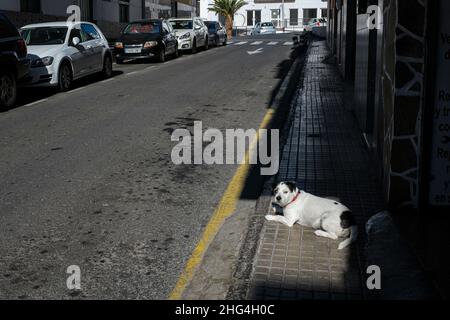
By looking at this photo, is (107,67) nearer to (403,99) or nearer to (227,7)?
(403,99)

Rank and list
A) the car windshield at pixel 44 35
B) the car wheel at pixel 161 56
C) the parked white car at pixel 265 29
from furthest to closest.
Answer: the parked white car at pixel 265 29, the car wheel at pixel 161 56, the car windshield at pixel 44 35

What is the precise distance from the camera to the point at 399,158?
4.95 meters

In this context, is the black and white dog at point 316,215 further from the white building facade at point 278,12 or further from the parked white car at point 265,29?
the white building facade at point 278,12

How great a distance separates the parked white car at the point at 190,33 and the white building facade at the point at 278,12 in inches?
1969

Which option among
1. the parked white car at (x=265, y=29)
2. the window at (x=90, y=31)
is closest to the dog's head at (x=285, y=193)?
the window at (x=90, y=31)

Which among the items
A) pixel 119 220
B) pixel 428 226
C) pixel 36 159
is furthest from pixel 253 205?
pixel 36 159

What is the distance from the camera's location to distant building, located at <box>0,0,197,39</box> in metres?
24.4

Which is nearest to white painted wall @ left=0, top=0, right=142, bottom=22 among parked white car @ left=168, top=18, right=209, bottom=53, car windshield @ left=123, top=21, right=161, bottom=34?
car windshield @ left=123, top=21, right=161, bottom=34

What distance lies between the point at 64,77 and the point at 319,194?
32.5ft

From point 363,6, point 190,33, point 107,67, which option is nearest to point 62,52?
point 107,67

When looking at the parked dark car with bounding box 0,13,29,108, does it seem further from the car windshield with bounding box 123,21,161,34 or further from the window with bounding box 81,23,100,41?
the car windshield with bounding box 123,21,161,34

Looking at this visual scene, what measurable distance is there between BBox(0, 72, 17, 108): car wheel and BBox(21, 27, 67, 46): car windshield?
3013mm

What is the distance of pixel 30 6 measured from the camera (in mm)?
25891

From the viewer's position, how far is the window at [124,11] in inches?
1487
